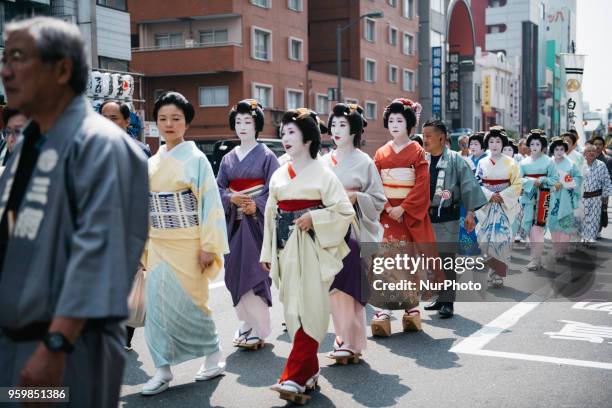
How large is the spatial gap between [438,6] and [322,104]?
18948 millimetres

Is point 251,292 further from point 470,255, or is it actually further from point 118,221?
point 118,221

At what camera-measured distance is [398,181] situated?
6.89 meters

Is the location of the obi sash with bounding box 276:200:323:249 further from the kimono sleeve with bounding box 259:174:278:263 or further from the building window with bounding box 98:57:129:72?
the building window with bounding box 98:57:129:72

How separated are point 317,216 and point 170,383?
156 cm

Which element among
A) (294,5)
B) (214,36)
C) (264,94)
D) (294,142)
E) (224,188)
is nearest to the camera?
(294,142)

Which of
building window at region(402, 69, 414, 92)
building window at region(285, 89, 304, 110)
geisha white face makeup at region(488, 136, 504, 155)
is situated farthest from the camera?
building window at region(402, 69, 414, 92)

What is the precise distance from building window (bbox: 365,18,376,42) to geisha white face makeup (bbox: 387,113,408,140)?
35553mm

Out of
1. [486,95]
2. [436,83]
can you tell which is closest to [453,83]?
[436,83]

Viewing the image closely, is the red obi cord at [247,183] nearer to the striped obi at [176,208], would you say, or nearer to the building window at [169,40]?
the striped obi at [176,208]

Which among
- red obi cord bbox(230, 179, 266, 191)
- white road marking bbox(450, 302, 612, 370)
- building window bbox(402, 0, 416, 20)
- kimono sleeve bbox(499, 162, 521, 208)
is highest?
building window bbox(402, 0, 416, 20)

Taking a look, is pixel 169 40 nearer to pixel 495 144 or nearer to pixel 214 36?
pixel 214 36

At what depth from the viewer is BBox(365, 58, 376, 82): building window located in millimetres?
41344

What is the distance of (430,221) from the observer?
292 inches

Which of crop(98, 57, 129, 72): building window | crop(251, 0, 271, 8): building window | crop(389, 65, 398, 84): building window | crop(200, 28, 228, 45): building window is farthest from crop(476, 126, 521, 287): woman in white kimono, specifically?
crop(389, 65, 398, 84): building window
